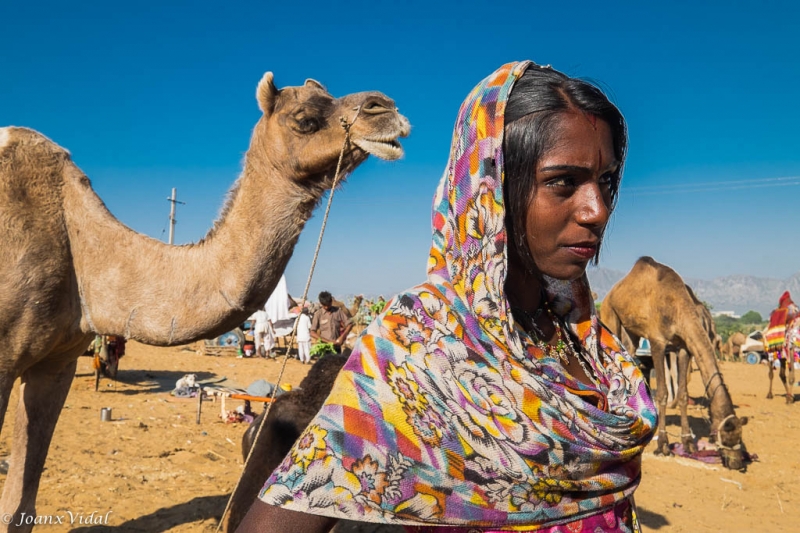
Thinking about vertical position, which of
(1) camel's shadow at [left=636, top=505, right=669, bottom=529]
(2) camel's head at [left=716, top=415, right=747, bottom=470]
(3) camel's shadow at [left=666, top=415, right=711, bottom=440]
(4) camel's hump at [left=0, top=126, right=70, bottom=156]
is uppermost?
(4) camel's hump at [left=0, top=126, right=70, bottom=156]

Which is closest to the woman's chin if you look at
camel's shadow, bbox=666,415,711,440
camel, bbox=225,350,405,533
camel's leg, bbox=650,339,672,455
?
camel, bbox=225,350,405,533

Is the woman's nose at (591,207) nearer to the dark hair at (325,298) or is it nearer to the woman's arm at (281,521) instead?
the woman's arm at (281,521)

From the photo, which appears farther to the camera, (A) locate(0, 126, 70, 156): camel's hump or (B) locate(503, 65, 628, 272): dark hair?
(A) locate(0, 126, 70, 156): camel's hump

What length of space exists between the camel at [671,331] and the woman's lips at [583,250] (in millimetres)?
7347

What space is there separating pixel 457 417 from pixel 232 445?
23.5ft

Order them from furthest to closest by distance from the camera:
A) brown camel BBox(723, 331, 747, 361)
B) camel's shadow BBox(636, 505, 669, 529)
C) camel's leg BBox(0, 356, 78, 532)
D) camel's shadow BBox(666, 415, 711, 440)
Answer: brown camel BBox(723, 331, 747, 361) < camel's shadow BBox(666, 415, 711, 440) < camel's shadow BBox(636, 505, 669, 529) < camel's leg BBox(0, 356, 78, 532)

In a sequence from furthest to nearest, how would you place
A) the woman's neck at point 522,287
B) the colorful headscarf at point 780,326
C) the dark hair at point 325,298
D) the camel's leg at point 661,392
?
the colorful headscarf at point 780,326 < the dark hair at point 325,298 < the camel's leg at point 661,392 < the woman's neck at point 522,287

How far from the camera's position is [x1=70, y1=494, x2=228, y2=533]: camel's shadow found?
16.0 ft

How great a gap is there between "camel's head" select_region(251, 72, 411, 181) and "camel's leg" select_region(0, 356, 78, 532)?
187 cm

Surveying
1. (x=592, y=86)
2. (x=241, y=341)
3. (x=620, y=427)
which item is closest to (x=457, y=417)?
(x=620, y=427)

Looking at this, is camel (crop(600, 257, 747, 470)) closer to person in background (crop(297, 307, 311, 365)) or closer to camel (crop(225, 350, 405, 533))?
camel (crop(225, 350, 405, 533))

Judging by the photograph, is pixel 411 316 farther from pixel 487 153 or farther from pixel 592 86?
pixel 592 86

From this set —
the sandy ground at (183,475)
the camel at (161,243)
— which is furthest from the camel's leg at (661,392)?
the camel at (161,243)

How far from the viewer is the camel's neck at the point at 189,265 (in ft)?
10.6
